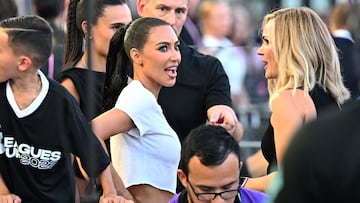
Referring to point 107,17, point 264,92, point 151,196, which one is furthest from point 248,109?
point 151,196

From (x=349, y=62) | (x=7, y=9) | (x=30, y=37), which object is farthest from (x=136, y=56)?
(x=349, y=62)

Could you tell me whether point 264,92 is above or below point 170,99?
below

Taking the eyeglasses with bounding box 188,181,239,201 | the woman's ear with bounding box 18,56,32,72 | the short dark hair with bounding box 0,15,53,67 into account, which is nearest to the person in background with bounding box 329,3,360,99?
the short dark hair with bounding box 0,15,53,67

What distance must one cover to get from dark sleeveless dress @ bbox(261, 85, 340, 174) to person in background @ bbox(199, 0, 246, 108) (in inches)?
187

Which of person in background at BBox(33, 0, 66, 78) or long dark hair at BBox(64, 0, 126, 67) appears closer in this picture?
long dark hair at BBox(64, 0, 126, 67)

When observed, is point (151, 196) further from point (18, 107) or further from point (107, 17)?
point (107, 17)

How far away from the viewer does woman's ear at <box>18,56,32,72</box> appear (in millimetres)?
3840

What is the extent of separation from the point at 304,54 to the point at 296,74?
0.34ft

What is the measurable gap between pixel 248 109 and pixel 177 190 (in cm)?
476

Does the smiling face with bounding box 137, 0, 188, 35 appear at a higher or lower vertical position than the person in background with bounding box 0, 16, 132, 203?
higher

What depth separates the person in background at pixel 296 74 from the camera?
151 inches

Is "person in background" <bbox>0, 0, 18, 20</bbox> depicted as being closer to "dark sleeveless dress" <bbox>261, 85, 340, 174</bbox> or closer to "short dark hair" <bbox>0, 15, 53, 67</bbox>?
"short dark hair" <bbox>0, 15, 53, 67</bbox>

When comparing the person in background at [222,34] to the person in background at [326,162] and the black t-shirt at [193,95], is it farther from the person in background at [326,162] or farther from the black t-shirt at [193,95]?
the person in background at [326,162]

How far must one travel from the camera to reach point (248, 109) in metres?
8.97
